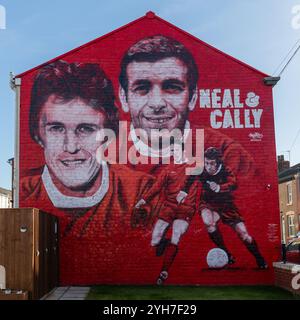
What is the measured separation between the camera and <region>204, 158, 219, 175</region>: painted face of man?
1730 centimetres

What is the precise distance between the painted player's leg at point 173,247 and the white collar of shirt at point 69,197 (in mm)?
2592

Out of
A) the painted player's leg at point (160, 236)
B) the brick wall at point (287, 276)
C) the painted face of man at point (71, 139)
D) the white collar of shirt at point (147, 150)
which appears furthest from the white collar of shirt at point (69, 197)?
the brick wall at point (287, 276)

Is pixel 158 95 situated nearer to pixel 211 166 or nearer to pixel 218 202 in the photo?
pixel 211 166

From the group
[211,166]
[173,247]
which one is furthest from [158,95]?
[173,247]

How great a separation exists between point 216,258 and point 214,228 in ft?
3.16

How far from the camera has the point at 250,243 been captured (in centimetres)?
1706

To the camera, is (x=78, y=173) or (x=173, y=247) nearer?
(x=173, y=247)

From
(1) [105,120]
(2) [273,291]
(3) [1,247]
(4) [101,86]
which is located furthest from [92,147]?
(2) [273,291]

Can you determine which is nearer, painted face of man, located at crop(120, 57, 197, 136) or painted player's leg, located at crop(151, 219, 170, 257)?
painted player's leg, located at crop(151, 219, 170, 257)

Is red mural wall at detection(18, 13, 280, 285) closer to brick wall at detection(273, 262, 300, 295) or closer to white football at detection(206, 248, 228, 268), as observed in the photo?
white football at detection(206, 248, 228, 268)

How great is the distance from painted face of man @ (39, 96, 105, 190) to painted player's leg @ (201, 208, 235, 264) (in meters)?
3.85

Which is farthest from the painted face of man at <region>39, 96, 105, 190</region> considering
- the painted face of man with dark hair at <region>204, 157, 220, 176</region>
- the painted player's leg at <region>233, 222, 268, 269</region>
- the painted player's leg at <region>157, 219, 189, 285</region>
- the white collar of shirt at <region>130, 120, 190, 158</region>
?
the painted player's leg at <region>233, 222, 268, 269</region>

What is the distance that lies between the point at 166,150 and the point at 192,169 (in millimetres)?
1063

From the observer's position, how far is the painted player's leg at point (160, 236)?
1688cm
